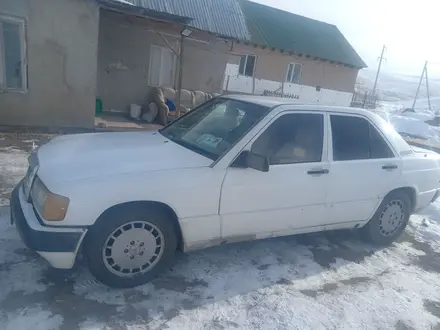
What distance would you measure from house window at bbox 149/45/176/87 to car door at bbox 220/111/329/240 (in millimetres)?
10002

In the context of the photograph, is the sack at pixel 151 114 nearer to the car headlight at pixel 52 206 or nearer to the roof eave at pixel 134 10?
the roof eave at pixel 134 10

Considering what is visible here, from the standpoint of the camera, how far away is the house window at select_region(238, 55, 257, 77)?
1738 centimetres

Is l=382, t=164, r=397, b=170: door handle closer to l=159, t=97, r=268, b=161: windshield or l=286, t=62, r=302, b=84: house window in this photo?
l=159, t=97, r=268, b=161: windshield

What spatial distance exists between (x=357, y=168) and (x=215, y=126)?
1.64m

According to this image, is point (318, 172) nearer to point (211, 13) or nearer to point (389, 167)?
point (389, 167)

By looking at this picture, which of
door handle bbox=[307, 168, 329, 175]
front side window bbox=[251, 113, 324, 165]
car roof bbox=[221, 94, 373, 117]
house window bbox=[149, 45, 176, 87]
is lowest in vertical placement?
door handle bbox=[307, 168, 329, 175]

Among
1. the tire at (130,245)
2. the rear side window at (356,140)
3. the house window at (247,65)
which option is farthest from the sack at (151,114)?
the tire at (130,245)

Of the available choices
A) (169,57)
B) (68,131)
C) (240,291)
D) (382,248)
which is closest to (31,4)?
(68,131)

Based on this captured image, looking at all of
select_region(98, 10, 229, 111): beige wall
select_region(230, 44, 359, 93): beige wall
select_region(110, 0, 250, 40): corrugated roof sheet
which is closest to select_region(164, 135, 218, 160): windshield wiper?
select_region(98, 10, 229, 111): beige wall

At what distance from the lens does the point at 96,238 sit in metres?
2.76

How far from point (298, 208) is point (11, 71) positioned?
23.9 feet

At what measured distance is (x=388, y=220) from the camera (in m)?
4.45

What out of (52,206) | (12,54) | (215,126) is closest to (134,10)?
(12,54)

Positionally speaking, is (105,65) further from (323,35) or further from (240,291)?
(323,35)
